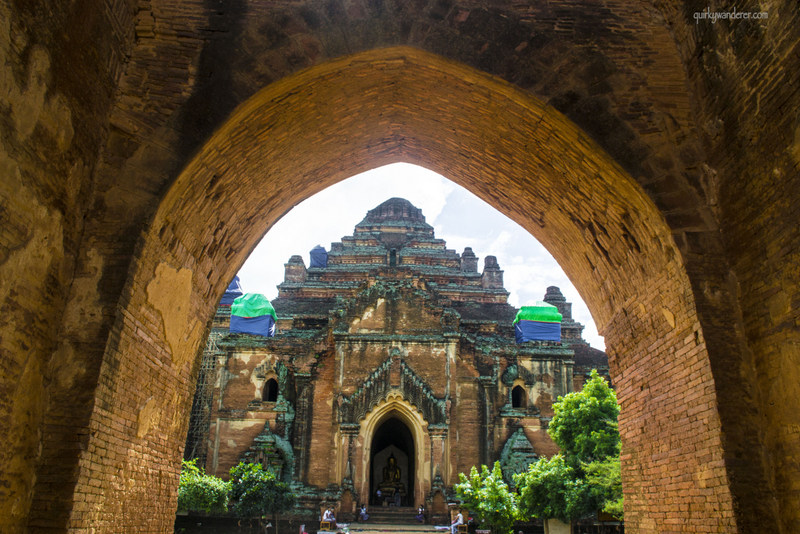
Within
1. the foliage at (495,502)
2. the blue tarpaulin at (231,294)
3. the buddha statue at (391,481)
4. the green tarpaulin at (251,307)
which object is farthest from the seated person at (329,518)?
the blue tarpaulin at (231,294)

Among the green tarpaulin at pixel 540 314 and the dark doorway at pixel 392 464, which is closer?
the dark doorway at pixel 392 464

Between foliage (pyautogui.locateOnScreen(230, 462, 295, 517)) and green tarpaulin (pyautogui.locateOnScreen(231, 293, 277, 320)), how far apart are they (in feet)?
25.2

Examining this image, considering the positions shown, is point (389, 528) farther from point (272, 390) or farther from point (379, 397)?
point (272, 390)

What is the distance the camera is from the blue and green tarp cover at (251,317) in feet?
90.9

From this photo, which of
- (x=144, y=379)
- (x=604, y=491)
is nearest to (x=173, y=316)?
(x=144, y=379)

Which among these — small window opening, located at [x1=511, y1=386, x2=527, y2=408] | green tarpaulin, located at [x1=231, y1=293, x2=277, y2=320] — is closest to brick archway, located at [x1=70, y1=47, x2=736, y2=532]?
small window opening, located at [x1=511, y1=386, x2=527, y2=408]

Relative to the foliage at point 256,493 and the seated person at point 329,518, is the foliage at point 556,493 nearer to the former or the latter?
the seated person at point 329,518

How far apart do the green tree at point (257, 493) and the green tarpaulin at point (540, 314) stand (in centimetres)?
1283

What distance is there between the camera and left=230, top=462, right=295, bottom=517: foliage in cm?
2078

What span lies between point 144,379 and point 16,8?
127 inches

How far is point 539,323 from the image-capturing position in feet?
94.0

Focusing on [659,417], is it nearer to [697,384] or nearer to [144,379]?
[697,384]

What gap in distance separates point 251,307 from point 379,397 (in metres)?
7.47

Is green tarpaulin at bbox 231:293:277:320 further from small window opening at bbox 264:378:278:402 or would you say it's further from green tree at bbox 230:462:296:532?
green tree at bbox 230:462:296:532
